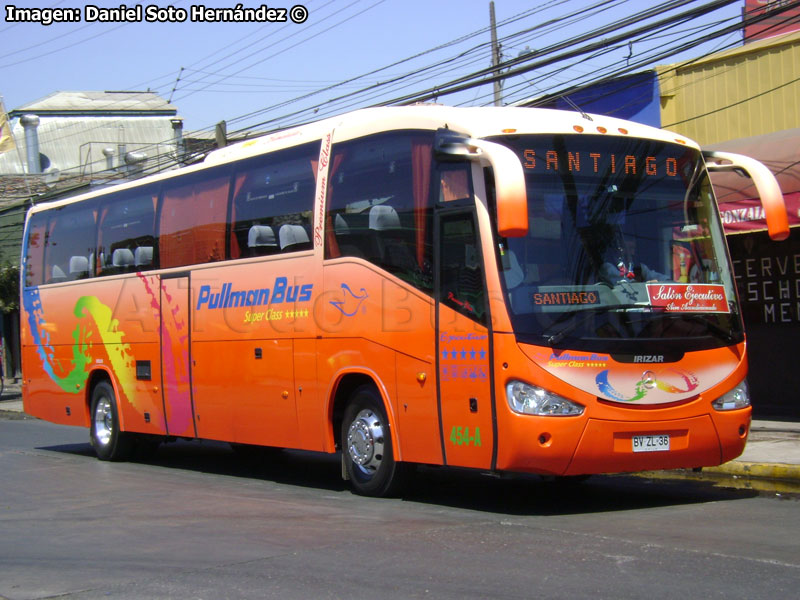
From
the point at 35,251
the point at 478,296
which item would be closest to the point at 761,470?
the point at 478,296

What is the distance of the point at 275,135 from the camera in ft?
39.3

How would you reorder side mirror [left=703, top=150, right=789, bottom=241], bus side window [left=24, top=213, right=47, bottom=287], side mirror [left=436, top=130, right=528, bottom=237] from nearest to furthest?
side mirror [left=436, top=130, right=528, bottom=237] → side mirror [left=703, top=150, right=789, bottom=241] → bus side window [left=24, top=213, right=47, bottom=287]

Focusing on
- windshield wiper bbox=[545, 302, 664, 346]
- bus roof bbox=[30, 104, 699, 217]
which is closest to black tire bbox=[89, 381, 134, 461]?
bus roof bbox=[30, 104, 699, 217]

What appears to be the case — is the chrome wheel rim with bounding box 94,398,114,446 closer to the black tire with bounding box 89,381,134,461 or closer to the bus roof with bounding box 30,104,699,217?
the black tire with bounding box 89,381,134,461

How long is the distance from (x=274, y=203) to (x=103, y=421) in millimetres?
5644

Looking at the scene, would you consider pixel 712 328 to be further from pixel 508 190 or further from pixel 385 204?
pixel 385 204

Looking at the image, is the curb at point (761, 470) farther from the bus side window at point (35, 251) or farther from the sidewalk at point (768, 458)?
the bus side window at point (35, 251)

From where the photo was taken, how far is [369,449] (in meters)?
10.1

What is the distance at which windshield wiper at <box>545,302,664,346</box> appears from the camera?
834 cm

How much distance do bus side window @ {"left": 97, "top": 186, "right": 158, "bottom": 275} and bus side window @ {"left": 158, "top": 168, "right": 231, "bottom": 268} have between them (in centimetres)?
38

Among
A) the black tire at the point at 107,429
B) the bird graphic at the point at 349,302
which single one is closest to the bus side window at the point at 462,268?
the bird graphic at the point at 349,302

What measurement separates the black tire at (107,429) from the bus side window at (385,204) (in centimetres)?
592

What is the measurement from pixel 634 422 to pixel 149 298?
7624 mm

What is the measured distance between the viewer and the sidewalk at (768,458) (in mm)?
10461
